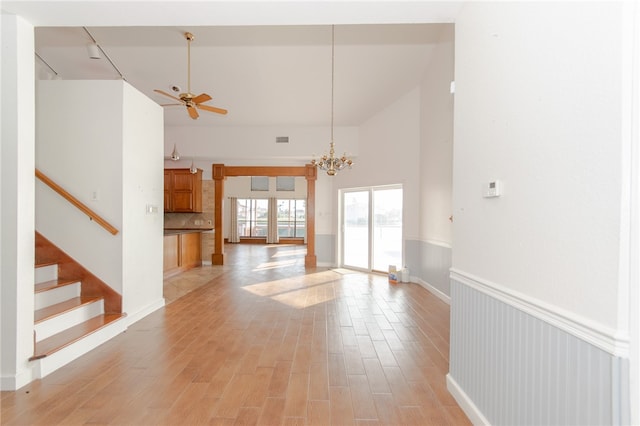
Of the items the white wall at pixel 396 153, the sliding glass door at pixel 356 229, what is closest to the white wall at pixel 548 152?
the white wall at pixel 396 153

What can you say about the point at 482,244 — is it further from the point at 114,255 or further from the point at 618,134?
the point at 114,255

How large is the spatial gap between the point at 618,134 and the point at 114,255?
4.15m

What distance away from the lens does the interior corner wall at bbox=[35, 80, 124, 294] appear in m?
3.47

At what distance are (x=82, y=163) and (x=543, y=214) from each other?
4199mm

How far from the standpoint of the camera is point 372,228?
7.18 meters

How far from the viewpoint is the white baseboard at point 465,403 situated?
1857 millimetres

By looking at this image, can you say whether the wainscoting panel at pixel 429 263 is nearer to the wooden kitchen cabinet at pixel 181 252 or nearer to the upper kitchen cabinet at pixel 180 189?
the wooden kitchen cabinet at pixel 181 252

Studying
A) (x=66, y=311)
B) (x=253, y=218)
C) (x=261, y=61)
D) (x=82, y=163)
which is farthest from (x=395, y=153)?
(x=253, y=218)

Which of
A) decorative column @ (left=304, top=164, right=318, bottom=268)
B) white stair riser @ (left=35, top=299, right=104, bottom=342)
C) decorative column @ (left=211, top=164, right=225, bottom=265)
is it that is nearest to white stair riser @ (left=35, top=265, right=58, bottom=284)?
white stair riser @ (left=35, top=299, right=104, bottom=342)

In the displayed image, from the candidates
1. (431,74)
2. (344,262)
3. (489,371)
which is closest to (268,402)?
(489,371)

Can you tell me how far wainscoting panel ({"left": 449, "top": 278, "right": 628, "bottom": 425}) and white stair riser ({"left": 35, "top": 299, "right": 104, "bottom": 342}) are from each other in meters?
3.48

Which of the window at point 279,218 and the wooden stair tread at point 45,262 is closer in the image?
the wooden stair tread at point 45,262

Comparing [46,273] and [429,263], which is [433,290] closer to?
[429,263]

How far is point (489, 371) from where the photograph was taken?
5.87ft
